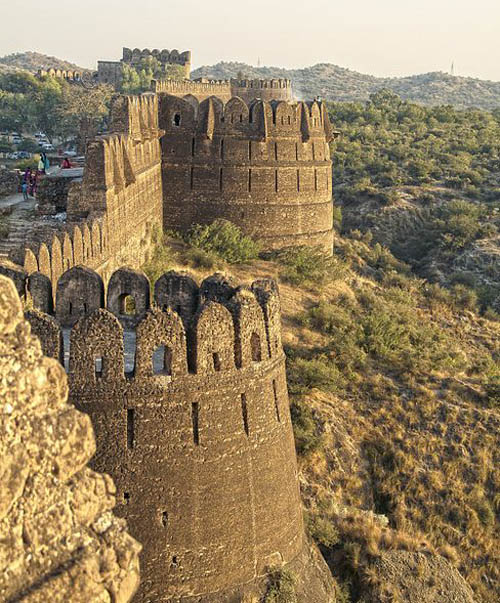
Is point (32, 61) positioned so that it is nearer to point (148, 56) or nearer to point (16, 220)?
point (148, 56)

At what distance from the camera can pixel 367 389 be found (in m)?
18.8

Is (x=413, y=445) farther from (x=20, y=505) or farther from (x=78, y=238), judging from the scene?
(x=20, y=505)

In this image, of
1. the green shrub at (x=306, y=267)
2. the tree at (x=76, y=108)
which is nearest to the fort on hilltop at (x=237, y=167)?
the green shrub at (x=306, y=267)

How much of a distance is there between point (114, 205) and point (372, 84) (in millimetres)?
150215

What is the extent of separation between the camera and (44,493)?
165 inches

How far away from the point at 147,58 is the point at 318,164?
53.8 m

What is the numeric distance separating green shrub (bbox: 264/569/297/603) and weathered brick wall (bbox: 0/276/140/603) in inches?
234

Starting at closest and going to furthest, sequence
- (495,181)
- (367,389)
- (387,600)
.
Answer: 1. (387,600)
2. (367,389)
3. (495,181)

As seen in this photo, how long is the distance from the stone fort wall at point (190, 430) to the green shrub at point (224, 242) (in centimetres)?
1274

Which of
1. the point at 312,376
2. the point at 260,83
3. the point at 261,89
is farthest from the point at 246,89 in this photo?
the point at 312,376

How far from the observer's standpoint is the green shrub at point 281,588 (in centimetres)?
1005

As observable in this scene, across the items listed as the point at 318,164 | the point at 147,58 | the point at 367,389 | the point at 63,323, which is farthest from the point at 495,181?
the point at 147,58

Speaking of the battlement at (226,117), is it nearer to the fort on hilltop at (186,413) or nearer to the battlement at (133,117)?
the battlement at (133,117)

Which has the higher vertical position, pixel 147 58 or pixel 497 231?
pixel 147 58
